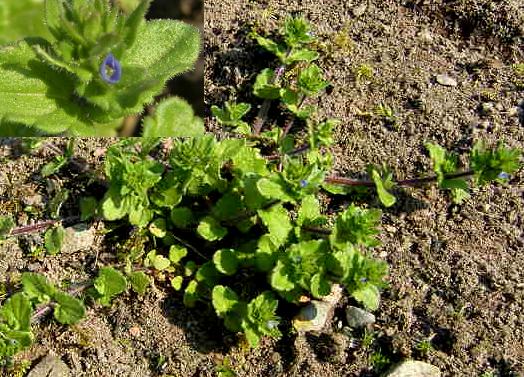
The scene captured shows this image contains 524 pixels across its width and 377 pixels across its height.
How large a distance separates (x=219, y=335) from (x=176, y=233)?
0.55 m

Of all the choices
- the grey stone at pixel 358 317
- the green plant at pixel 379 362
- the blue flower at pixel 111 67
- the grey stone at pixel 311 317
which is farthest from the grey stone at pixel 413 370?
the blue flower at pixel 111 67

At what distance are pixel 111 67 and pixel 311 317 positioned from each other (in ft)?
4.78

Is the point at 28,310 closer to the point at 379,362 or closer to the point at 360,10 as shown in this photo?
the point at 379,362

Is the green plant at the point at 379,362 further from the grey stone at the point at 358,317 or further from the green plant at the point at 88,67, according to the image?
the green plant at the point at 88,67

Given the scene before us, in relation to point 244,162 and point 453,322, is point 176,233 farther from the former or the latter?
point 453,322

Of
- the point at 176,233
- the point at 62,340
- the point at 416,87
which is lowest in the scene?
the point at 62,340

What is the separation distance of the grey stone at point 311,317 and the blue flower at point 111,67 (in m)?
1.35

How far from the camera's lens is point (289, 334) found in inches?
132

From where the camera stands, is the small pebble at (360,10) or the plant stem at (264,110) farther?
the small pebble at (360,10)

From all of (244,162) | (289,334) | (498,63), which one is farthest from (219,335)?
(498,63)

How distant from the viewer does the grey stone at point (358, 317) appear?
3379 millimetres

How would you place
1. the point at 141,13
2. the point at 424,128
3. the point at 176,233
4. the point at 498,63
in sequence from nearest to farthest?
the point at 141,13 → the point at 176,233 → the point at 424,128 → the point at 498,63

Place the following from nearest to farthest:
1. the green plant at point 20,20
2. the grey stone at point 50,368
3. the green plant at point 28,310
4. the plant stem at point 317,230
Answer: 1. the green plant at point 28,310
2. the grey stone at point 50,368
3. the plant stem at point 317,230
4. the green plant at point 20,20

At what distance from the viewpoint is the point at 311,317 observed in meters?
3.33
